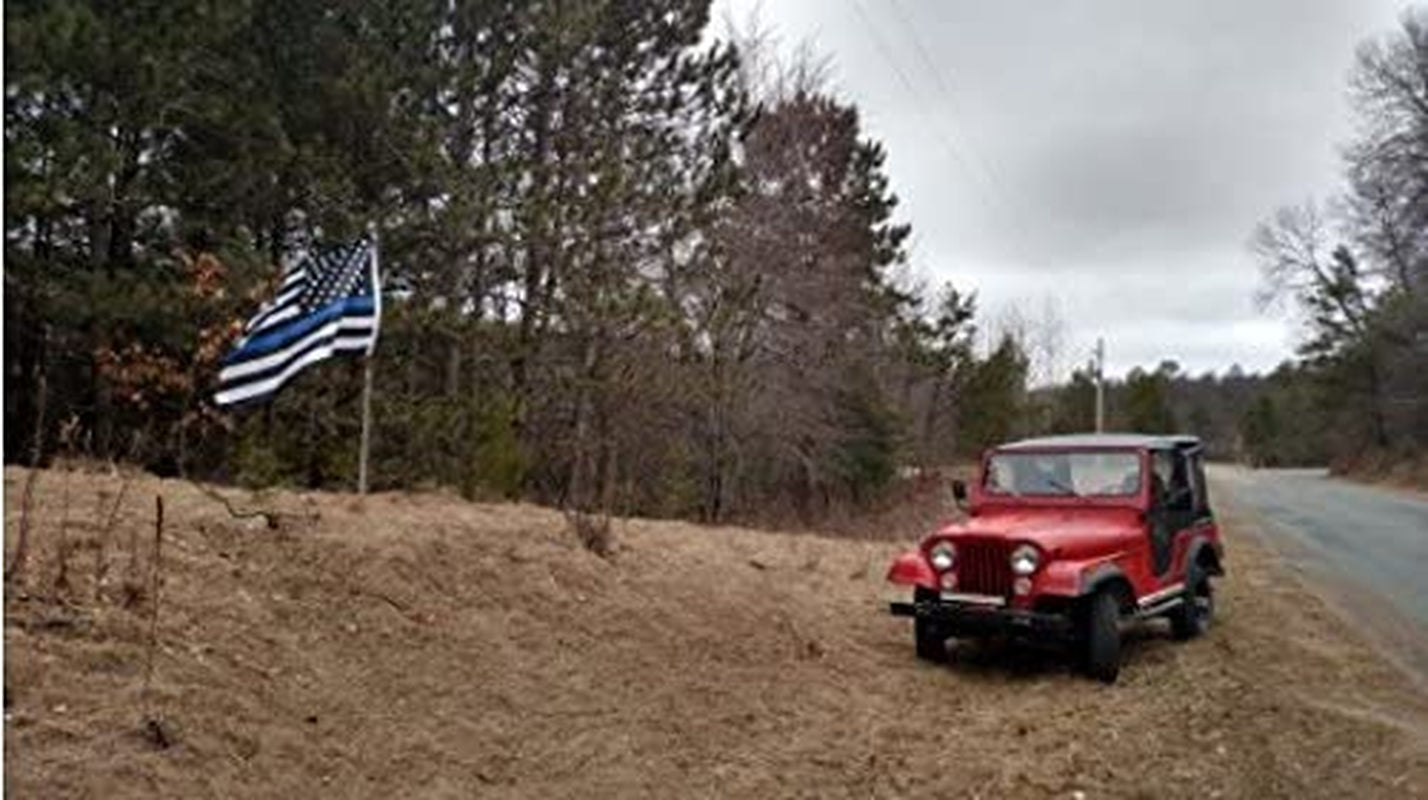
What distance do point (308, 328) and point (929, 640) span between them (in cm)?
526

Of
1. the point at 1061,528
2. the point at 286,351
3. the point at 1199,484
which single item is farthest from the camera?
the point at 1199,484

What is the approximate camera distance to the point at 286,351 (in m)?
9.62

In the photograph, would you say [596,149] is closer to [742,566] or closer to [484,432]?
[484,432]

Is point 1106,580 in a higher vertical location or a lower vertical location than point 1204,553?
lower

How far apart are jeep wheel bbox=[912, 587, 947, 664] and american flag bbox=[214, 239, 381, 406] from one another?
4.66 m

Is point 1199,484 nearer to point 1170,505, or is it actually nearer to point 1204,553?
point 1204,553

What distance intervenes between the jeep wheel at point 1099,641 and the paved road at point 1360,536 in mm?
4182

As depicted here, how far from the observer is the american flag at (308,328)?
9.52m

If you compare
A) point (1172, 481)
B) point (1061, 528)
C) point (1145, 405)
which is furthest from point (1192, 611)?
point (1145, 405)

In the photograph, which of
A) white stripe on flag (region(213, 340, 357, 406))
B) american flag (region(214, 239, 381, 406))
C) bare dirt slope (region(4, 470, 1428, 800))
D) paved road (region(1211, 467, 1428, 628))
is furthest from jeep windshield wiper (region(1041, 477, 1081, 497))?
white stripe on flag (region(213, 340, 357, 406))

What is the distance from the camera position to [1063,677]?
31.5 feet

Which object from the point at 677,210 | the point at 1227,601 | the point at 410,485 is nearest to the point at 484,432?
the point at 410,485

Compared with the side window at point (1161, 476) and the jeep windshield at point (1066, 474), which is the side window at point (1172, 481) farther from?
the jeep windshield at point (1066, 474)

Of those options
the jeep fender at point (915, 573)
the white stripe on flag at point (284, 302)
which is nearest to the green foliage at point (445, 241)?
the white stripe on flag at point (284, 302)
